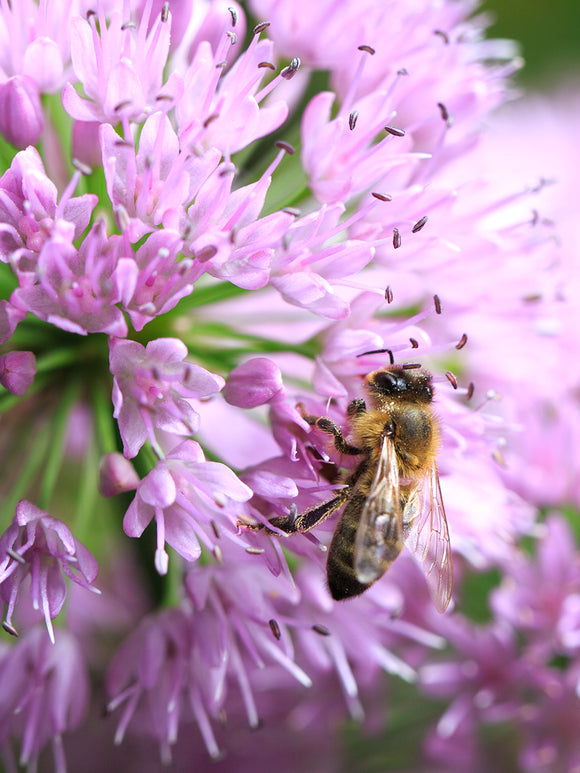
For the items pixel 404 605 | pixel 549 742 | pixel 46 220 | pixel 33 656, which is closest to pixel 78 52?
pixel 46 220

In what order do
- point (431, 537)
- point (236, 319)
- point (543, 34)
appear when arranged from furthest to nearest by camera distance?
point (543, 34) < point (236, 319) < point (431, 537)

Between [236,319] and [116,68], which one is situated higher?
[116,68]

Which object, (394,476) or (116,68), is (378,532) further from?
(116,68)

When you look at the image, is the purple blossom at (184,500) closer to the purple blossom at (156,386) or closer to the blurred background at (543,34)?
the purple blossom at (156,386)

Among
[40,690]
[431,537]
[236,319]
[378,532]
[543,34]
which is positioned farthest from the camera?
[543,34]

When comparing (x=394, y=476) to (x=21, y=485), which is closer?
(x=394, y=476)

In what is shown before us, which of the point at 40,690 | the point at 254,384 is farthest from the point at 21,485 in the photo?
the point at 254,384

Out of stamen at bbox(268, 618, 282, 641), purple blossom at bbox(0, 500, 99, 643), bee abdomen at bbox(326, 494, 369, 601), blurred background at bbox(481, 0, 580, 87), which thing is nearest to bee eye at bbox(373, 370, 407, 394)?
bee abdomen at bbox(326, 494, 369, 601)

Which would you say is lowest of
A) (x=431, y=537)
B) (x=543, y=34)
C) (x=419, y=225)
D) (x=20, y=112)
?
(x=431, y=537)
